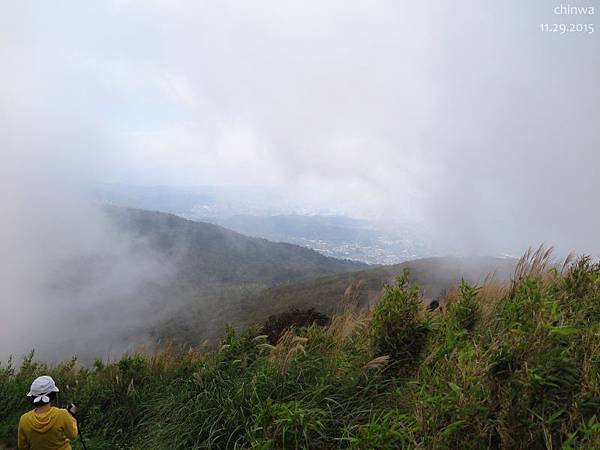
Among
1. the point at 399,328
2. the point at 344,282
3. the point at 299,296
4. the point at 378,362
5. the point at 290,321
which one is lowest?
the point at 299,296

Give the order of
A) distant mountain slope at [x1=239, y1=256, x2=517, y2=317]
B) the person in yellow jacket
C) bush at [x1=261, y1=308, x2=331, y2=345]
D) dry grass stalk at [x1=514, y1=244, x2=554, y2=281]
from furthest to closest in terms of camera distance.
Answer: distant mountain slope at [x1=239, y1=256, x2=517, y2=317]
bush at [x1=261, y1=308, x2=331, y2=345]
dry grass stalk at [x1=514, y1=244, x2=554, y2=281]
the person in yellow jacket

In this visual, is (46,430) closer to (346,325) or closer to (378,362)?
(378,362)

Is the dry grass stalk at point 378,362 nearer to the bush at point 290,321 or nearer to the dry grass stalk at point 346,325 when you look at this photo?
the dry grass stalk at point 346,325

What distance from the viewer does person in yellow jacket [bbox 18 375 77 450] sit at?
439cm

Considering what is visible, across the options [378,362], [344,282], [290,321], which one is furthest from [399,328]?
[344,282]

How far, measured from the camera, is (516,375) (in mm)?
2850

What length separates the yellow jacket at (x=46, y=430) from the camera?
4410 millimetres

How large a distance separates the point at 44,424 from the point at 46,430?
0.25 feet

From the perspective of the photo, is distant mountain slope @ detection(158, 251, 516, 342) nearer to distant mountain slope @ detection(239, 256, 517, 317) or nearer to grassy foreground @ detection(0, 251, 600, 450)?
distant mountain slope @ detection(239, 256, 517, 317)

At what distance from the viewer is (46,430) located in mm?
4422

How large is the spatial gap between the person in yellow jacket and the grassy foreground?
1.07m

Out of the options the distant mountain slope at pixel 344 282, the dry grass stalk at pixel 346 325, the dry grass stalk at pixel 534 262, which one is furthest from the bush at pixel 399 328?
the distant mountain slope at pixel 344 282

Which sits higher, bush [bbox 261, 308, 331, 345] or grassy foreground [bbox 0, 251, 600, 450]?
grassy foreground [bbox 0, 251, 600, 450]

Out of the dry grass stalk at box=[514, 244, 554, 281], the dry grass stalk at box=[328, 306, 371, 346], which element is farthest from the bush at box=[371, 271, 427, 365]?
the dry grass stalk at box=[514, 244, 554, 281]
